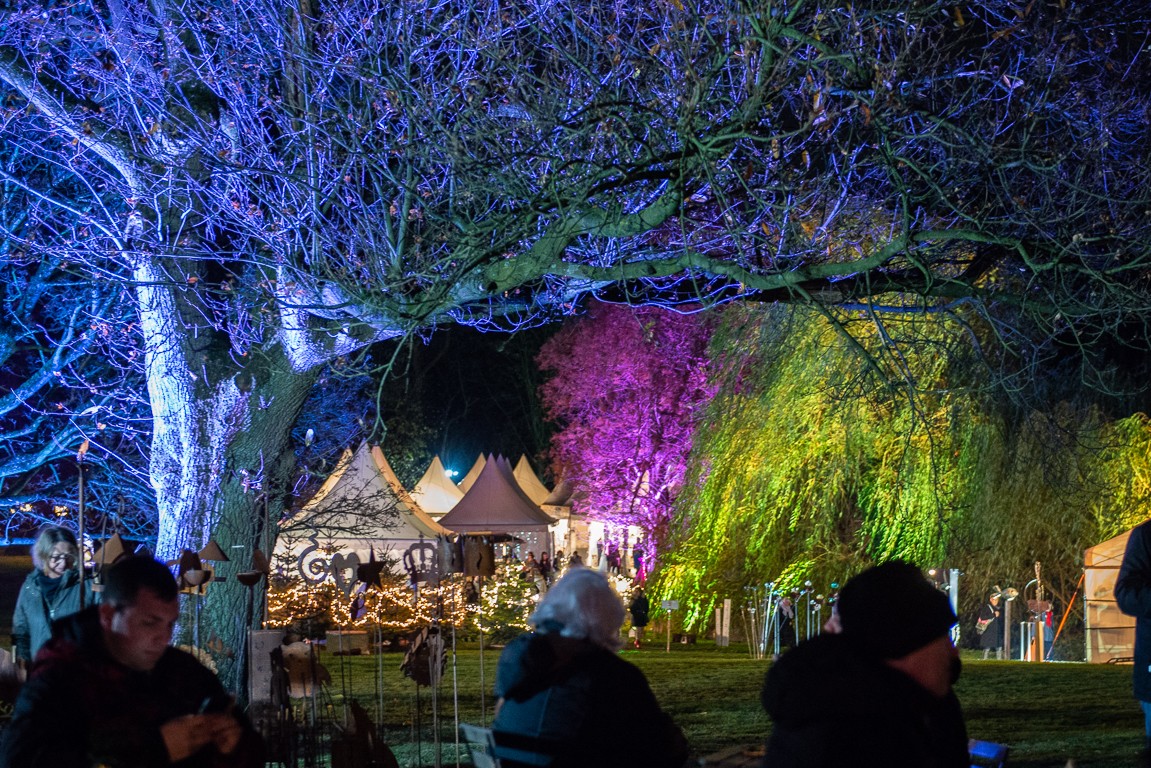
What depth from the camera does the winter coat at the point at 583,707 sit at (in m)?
3.79

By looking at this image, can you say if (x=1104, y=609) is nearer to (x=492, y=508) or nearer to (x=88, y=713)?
(x=492, y=508)

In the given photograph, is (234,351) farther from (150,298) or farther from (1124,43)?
(1124,43)

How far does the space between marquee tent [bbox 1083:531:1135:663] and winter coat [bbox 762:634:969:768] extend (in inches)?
651

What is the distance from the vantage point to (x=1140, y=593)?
6020 millimetres

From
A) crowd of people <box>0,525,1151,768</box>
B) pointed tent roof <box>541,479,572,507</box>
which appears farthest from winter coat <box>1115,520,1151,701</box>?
pointed tent roof <box>541,479,572,507</box>

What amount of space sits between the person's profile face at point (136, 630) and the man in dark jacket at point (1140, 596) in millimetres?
4369

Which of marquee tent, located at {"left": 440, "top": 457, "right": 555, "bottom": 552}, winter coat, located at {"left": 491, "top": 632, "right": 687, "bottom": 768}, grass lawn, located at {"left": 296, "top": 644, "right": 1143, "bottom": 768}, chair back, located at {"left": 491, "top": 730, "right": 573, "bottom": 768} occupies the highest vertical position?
marquee tent, located at {"left": 440, "top": 457, "right": 555, "bottom": 552}

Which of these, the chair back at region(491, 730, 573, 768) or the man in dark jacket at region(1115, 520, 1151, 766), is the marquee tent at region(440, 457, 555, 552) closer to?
the man in dark jacket at region(1115, 520, 1151, 766)

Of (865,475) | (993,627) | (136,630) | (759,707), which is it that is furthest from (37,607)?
(993,627)

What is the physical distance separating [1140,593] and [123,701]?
4.56 m

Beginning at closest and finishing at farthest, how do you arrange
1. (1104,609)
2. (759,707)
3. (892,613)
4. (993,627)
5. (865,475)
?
(892,613), (759,707), (1104,609), (865,475), (993,627)

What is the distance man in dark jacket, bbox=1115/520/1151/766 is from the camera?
604cm

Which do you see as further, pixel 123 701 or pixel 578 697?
pixel 578 697

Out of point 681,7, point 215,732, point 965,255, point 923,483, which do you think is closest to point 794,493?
point 923,483
